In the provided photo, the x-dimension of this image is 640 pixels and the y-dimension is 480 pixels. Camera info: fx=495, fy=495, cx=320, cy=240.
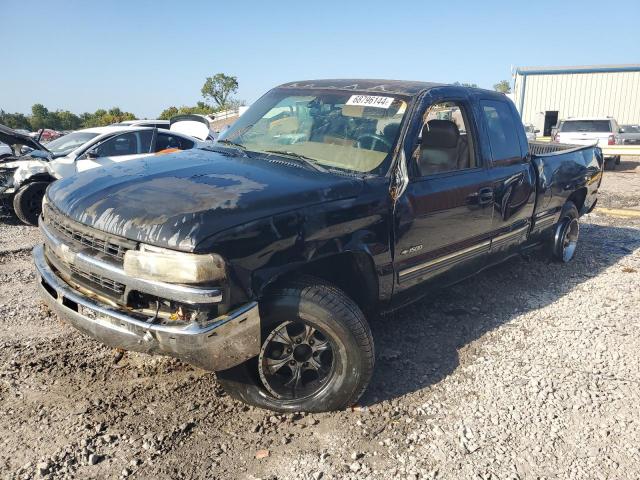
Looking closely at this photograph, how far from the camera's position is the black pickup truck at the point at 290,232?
2.31 meters

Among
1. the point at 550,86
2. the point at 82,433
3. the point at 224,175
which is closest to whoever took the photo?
the point at 82,433

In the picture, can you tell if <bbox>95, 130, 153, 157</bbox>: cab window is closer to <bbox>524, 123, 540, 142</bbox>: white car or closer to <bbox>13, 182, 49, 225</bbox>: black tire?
<bbox>13, 182, 49, 225</bbox>: black tire

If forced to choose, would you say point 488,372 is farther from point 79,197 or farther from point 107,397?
point 79,197

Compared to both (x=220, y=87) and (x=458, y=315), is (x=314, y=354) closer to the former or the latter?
(x=458, y=315)

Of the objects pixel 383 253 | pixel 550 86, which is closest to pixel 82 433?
pixel 383 253

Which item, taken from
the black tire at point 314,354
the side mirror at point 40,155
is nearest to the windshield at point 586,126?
the side mirror at point 40,155

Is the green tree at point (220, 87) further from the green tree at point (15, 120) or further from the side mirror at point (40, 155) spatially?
the side mirror at point (40, 155)

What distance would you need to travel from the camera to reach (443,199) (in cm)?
337

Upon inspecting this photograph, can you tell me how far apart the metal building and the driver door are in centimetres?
2375

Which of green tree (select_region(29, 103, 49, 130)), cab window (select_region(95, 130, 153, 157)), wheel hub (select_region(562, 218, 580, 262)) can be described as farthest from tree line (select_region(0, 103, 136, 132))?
wheel hub (select_region(562, 218, 580, 262))

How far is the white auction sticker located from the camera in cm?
339

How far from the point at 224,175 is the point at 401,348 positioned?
1817mm

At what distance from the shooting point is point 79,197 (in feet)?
8.87

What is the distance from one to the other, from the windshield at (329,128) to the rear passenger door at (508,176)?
1.09m
